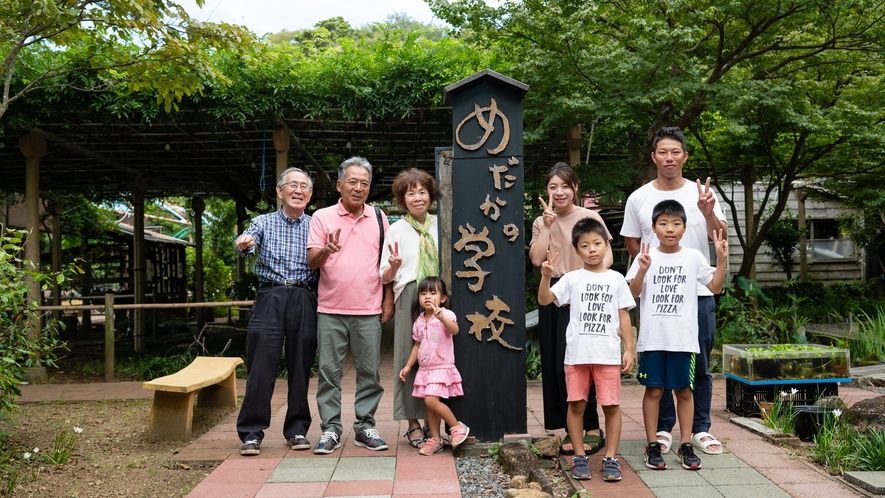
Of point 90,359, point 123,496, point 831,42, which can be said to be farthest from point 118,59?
point 831,42

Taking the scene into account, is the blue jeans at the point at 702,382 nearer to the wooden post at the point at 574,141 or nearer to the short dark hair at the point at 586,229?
the short dark hair at the point at 586,229

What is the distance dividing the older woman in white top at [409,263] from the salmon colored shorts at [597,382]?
3.30ft

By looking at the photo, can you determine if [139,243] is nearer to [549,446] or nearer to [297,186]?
[297,186]

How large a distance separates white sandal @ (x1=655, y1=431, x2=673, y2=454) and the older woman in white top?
4.63ft

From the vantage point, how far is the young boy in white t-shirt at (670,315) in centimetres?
373

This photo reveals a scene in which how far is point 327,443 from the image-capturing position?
4.20 m

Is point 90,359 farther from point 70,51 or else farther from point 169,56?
point 169,56

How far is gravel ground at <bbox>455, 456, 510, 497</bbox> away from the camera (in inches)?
139

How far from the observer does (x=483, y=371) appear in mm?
4215

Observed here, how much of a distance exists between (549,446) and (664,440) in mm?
661

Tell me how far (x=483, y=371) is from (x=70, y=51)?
6180 mm

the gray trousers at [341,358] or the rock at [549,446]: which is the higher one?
the gray trousers at [341,358]

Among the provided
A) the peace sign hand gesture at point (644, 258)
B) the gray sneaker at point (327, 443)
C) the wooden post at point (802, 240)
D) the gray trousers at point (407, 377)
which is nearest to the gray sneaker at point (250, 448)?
the gray sneaker at point (327, 443)

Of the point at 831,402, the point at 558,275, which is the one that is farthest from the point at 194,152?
the point at 831,402
